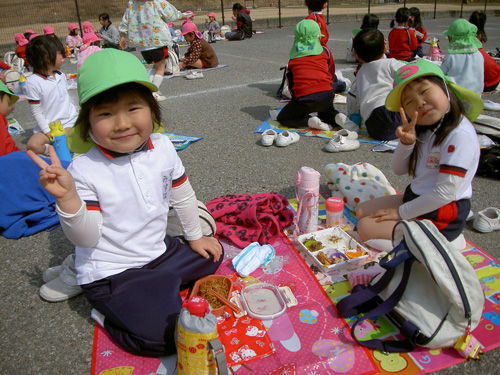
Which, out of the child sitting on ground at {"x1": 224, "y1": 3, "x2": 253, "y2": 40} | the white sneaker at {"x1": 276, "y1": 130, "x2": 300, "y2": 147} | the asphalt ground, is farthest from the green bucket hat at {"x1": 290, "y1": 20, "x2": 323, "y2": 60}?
the child sitting on ground at {"x1": 224, "y1": 3, "x2": 253, "y2": 40}

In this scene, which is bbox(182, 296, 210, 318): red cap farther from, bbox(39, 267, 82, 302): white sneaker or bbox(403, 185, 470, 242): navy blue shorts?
bbox(403, 185, 470, 242): navy blue shorts

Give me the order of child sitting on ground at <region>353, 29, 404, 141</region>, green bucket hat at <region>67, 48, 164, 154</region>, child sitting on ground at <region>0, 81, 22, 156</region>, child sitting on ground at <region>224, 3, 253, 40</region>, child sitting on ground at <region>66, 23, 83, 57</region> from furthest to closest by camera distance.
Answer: child sitting on ground at <region>224, 3, 253, 40</region> → child sitting on ground at <region>66, 23, 83, 57</region> → child sitting on ground at <region>353, 29, 404, 141</region> → child sitting on ground at <region>0, 81, 22, 156</region> → green bucket hat at <region>67, 48, 164, 154</region>

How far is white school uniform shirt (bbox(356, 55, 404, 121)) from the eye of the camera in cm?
443

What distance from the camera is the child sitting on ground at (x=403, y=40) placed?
23.7 feet

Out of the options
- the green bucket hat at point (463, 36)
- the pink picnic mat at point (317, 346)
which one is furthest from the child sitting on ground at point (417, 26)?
the pink picnic mat at point (317, 346)

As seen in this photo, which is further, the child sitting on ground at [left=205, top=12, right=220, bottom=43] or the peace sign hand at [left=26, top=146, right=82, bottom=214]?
the child sitting on ground at [left=205, top=12, right=220, bottom=43]

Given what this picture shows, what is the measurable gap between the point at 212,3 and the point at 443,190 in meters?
35.6

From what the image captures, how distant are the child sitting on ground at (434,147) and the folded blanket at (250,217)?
0.69 m

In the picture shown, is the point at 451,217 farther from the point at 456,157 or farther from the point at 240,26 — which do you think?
the point at 240,26

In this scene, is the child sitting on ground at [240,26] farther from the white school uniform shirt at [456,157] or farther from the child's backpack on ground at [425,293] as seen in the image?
the child's backpack on ground at [425,293]

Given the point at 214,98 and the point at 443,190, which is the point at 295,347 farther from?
the point at 214,98

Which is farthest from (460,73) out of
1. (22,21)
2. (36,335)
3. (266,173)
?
(22,21)

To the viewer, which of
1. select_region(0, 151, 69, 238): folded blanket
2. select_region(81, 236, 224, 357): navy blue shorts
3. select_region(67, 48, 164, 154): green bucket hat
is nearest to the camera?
select_region(67, 48, 164, 154): green bucket hat

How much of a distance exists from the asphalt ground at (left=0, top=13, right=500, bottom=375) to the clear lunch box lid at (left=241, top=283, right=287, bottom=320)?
828mm
